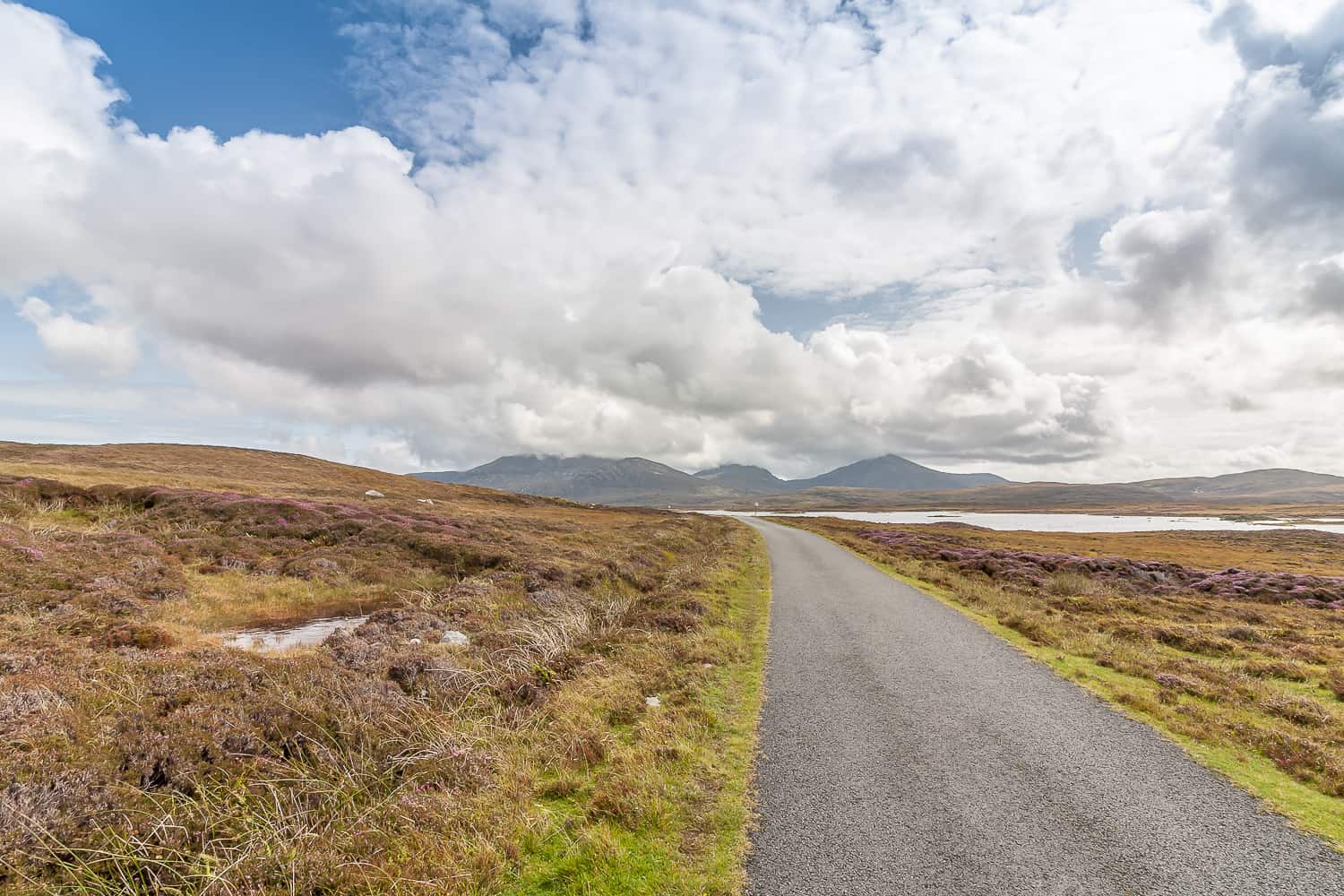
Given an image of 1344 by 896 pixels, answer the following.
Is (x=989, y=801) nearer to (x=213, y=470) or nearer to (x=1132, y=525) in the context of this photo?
(x=213, y=470)

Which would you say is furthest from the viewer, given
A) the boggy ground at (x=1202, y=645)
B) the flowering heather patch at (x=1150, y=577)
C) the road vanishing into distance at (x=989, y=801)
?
the flowering heather patch at (x=1150, y=577)

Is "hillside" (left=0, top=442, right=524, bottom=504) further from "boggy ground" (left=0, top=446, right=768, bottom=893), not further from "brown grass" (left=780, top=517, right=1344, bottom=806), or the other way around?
"brown grass" (left=780, top=517, right=1344, bottom=806)

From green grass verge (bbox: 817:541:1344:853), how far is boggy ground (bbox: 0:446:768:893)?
6.57 m

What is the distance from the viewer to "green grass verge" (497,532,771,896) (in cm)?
549

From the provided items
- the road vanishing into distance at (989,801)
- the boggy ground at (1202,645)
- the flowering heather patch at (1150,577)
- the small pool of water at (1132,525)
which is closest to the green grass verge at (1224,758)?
the boggy ground at (1202,645)

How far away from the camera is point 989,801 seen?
6676mm

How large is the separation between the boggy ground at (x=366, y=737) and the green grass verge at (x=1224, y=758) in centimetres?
657

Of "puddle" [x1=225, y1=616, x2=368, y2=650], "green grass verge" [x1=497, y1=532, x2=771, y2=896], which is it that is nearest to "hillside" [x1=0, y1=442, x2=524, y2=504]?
"puddle" [x1=225, y1=616, x2=368, y2=650]

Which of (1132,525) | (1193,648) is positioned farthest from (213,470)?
(1132,525)

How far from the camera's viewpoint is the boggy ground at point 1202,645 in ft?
26.0

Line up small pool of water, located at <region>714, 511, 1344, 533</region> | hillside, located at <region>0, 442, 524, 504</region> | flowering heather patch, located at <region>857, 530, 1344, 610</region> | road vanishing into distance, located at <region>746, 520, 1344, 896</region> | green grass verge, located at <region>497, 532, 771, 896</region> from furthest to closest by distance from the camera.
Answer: small pool of water, located at <region>714, 511, 1344, 533</region>, hillside, located at <region>0, 442, 524, 504</region>, flowering heather patch, located at <region>857, 530, 1344, 610</region>, green grass verge, located at <region>497, 532, 771, 896</region>, road vanishing into distance, located at <region>746, 520, 1344, 896</region>

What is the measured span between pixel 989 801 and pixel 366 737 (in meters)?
8.57

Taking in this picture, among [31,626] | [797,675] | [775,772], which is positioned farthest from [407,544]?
[775,772]

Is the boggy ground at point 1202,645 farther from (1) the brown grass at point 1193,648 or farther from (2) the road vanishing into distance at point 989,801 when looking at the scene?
(2) the road vanishing into distance at point 989,801
